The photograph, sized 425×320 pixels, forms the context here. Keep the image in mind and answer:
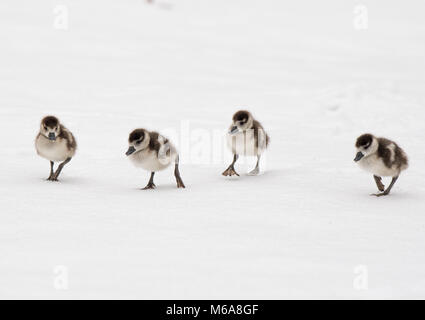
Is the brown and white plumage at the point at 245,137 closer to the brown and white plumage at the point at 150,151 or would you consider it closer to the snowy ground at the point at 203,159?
the snowy ground at the point at 203,159

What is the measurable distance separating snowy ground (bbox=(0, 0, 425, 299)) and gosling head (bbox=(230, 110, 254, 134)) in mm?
711

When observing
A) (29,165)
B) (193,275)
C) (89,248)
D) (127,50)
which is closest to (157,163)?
(29,165)

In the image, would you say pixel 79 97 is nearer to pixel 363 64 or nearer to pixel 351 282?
pixel 363 64

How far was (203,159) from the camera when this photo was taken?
10914 millimetres

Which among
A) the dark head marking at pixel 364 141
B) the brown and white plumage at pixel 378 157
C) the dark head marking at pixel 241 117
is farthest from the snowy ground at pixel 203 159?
the dark head marking at pixel 241 117

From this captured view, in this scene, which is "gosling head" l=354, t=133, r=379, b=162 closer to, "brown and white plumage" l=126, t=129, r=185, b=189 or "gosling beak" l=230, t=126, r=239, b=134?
"gosling beak" l=230, t=126, r=239, b=134

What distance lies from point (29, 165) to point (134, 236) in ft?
13.3

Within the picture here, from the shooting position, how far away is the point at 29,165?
9.71 m

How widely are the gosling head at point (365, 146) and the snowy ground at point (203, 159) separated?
0.53 m

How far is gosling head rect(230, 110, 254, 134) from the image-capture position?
922cm

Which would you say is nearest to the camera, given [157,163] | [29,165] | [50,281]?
[50,281]

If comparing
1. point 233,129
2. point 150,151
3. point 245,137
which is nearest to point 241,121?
point 233,129

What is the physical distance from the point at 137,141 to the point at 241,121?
164cm

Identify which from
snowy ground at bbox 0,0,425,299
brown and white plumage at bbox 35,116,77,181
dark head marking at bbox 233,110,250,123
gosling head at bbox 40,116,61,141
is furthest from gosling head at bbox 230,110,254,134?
gosling head at bbox 40,116,61,141
